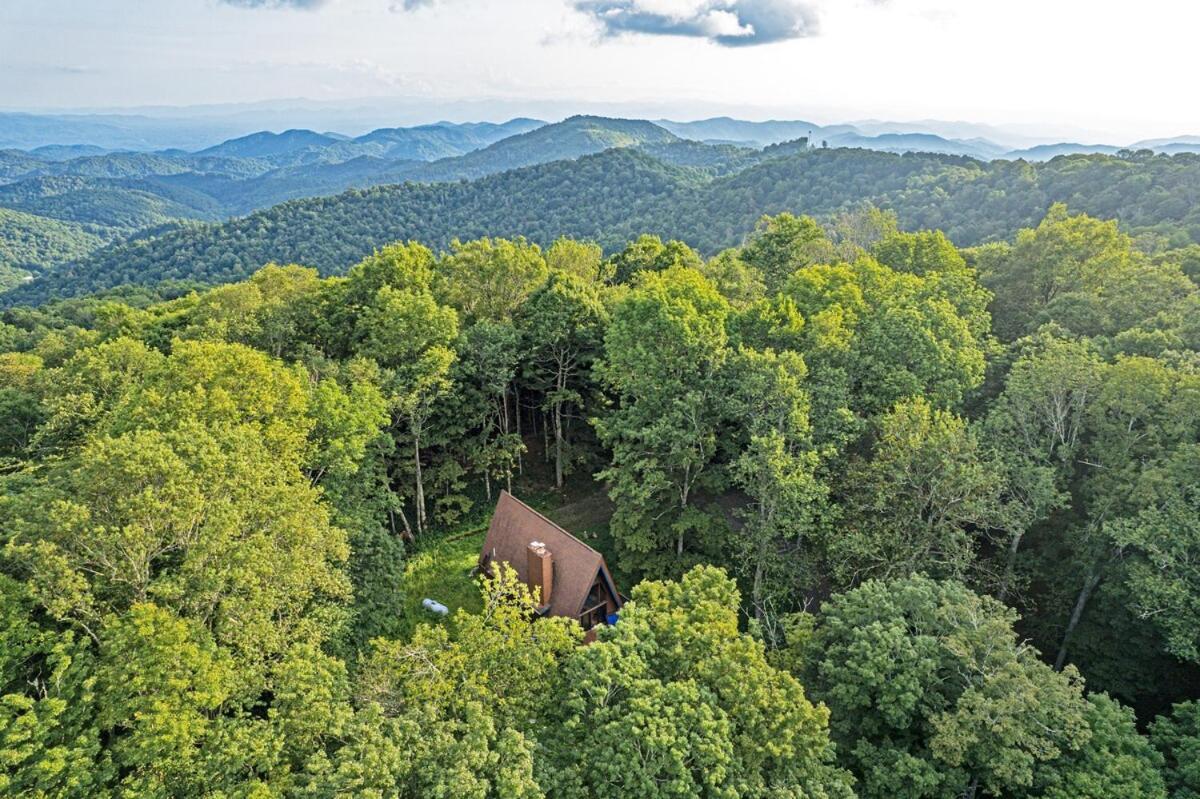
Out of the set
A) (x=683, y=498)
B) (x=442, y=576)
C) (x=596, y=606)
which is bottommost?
(x=442, y=576)

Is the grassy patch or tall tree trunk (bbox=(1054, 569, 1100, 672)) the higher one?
tall tree trunk (bbox=(1054, 569, 1100, 672))

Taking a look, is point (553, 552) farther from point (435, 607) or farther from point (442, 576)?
point (442, 576)

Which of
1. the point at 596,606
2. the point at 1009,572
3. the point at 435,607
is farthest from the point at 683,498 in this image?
the point at 1009,572

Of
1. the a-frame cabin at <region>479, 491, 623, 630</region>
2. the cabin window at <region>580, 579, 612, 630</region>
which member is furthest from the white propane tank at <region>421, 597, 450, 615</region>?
the cabin window at <region>580, 579, 612, 630</region>

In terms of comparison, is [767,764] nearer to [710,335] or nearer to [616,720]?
[616,720]

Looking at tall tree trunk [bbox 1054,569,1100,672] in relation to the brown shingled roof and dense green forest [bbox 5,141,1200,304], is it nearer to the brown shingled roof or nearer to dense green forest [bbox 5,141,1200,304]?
the brown shingled roof

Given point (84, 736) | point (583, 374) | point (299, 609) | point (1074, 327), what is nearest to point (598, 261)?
point (583, 374)
